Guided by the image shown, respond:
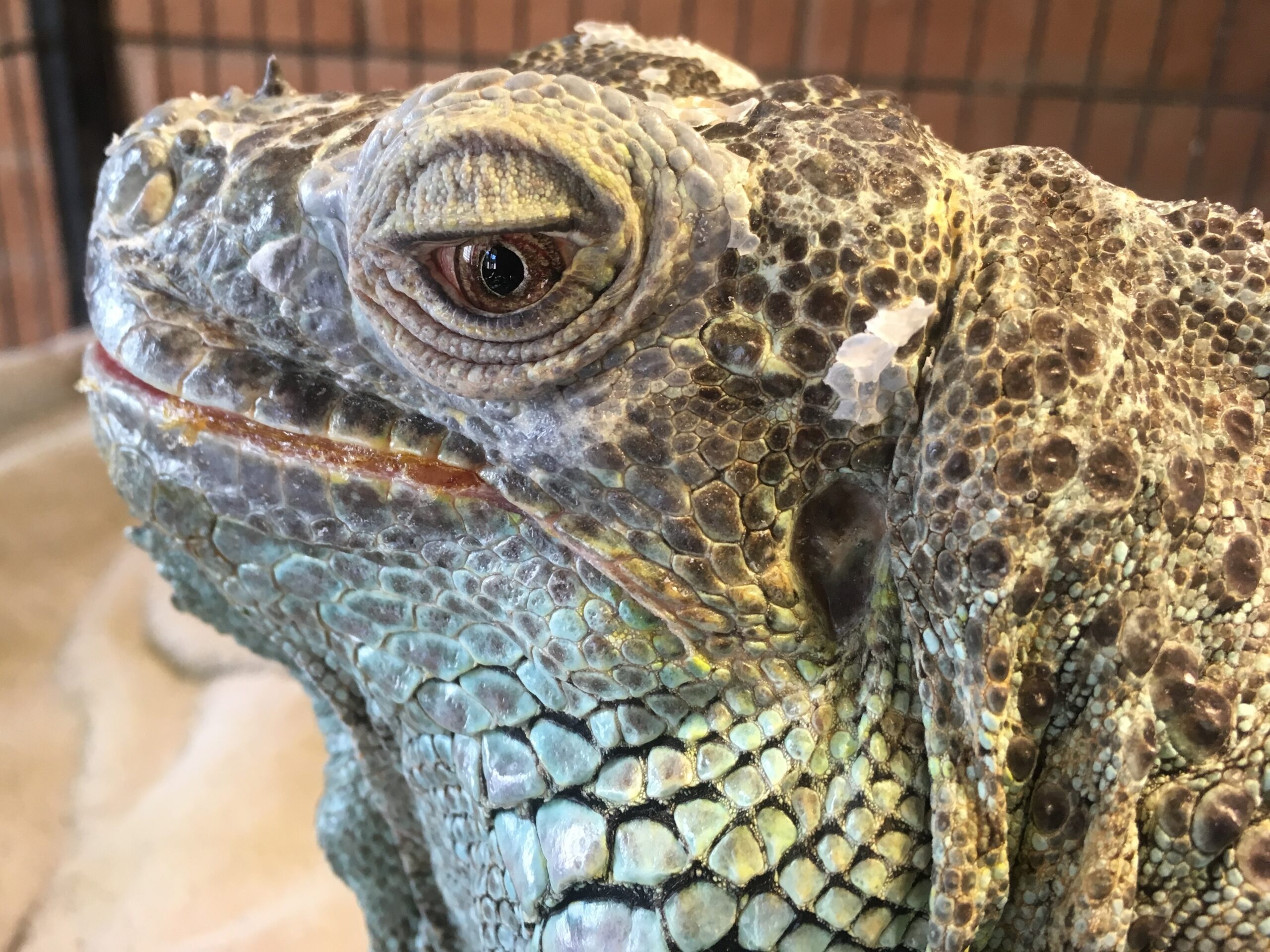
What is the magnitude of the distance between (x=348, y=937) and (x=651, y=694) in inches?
73.9

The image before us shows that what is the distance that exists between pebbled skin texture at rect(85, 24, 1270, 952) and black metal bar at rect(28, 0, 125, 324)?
366 centimetres

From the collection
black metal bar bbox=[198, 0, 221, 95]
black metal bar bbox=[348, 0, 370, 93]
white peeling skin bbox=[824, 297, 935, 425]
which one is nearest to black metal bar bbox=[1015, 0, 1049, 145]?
black metal bar bbox=[348, 0, 370, 93]

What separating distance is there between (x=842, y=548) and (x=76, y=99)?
428cm

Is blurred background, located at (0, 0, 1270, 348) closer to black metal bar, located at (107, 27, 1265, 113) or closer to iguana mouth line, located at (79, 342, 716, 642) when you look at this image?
black metal bar, located at (107, 27, 1265, 113)

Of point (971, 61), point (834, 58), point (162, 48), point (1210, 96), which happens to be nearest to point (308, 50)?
point (162, 48)

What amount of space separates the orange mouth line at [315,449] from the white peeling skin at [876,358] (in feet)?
1.01

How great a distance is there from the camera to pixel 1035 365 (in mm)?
862

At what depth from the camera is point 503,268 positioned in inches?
35.0

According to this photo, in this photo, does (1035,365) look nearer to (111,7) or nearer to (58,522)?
(58,522)

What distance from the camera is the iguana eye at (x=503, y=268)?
0.87 meters

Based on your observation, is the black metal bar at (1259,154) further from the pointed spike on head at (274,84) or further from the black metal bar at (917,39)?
the pointed spike on head at (274,84)

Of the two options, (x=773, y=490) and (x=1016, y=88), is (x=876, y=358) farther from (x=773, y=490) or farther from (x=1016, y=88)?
(x=1016, y=88)

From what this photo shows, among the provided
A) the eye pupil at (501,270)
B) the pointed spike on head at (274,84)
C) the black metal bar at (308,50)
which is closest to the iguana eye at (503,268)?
the eye pupil at (501,270)

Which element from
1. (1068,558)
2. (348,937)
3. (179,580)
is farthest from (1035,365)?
(348,937)
